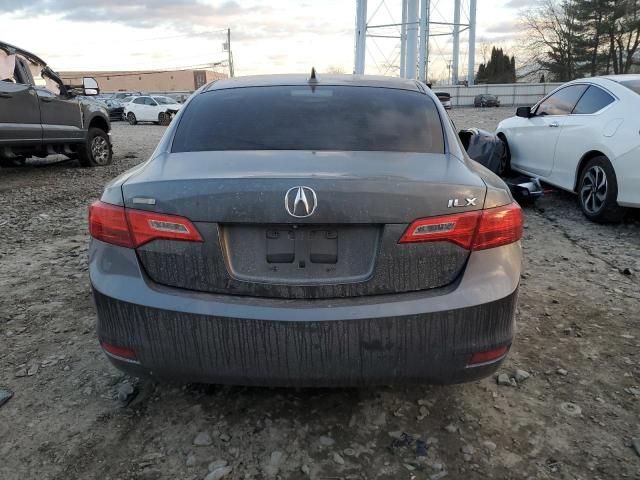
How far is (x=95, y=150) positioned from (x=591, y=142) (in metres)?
8.98

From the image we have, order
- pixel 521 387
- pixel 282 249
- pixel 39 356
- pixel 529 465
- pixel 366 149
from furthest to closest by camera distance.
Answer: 1. pixel 39 356
2. pixel 521 387
3. pixel 366 149
4. pixel 529 465
5. pixel 282 249

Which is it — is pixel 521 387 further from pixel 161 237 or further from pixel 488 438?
pixel 161 237

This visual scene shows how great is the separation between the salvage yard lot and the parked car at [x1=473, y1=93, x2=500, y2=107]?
43.2 m

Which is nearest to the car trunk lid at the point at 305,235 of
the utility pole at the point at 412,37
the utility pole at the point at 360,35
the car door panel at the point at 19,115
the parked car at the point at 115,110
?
the car door panel at the point at 19,115

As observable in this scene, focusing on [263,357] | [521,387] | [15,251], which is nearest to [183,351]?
[263,357]

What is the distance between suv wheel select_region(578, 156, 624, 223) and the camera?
5672mm

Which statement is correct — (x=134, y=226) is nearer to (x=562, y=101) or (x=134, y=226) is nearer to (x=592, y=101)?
(x=592, y=101)

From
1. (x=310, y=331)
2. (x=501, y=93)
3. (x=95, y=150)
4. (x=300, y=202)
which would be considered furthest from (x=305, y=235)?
(x=501, y=93)

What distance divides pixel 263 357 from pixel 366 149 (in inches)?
44.2

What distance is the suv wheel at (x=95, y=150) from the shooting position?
10599mm

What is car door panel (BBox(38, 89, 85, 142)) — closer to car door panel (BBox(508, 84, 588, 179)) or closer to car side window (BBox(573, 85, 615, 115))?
car door panel (BBox(508, 84, 588, 179))

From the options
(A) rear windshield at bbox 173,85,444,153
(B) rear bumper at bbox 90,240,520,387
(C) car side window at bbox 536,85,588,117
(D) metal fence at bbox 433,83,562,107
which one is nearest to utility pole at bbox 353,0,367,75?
(D) metal fence at bbox 433,83,562,107

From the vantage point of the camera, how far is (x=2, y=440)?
8.03 ft

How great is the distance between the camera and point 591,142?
5.96 meters
